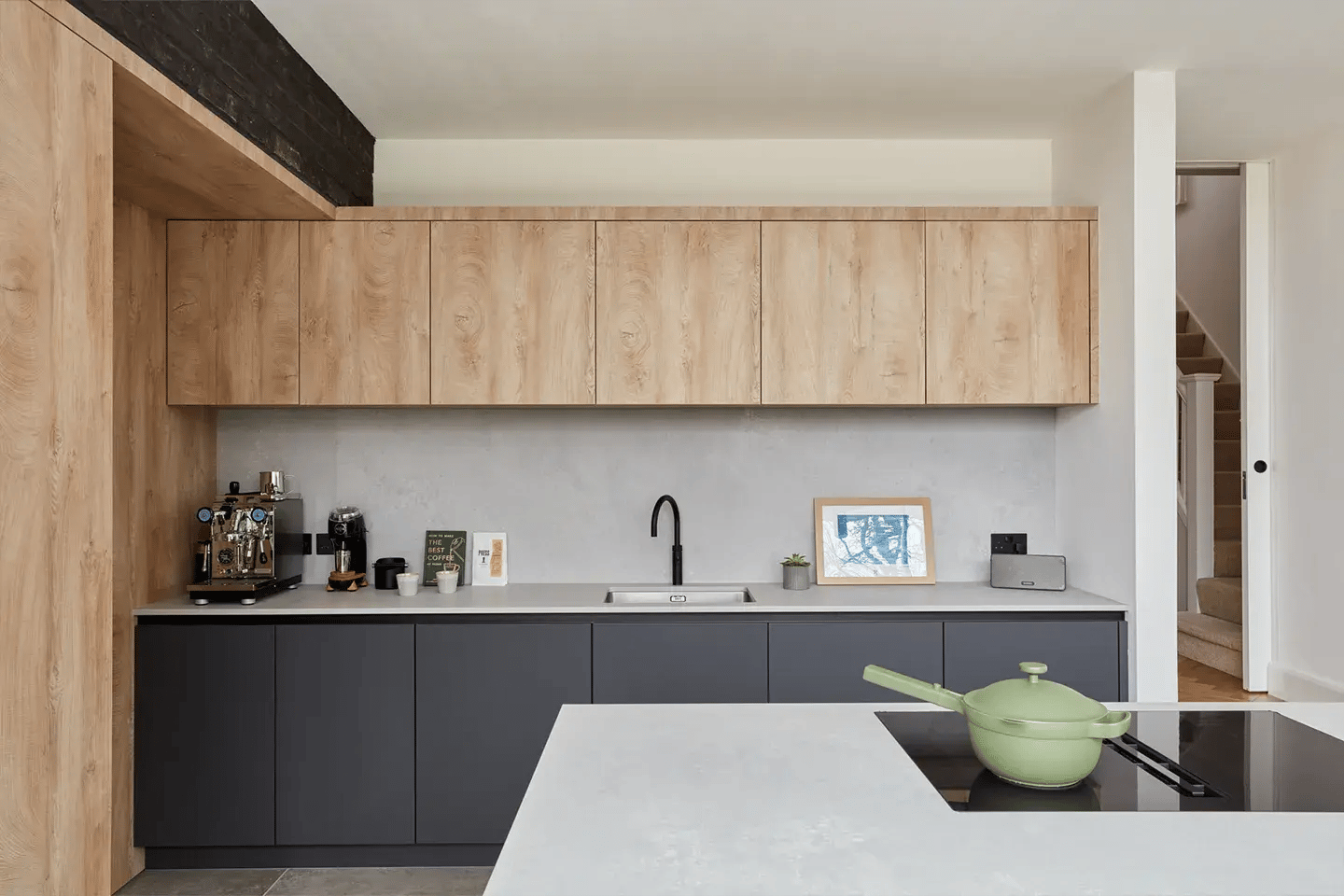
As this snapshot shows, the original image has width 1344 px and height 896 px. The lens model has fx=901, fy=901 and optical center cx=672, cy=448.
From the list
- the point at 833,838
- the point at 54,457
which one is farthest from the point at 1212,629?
the point at 54,457

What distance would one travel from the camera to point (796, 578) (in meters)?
3.51

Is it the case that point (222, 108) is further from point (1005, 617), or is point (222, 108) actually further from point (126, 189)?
point (1005, 617)

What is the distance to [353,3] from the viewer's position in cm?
266

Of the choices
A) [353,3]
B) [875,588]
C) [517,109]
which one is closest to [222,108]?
[353,3]

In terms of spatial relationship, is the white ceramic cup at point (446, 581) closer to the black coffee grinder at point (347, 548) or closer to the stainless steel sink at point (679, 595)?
the black coffee grinder at point (347, 548)

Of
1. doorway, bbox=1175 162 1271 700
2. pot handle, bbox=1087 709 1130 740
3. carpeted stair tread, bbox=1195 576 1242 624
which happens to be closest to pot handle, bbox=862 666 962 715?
pot handle, bbox=1087 709 1130 740

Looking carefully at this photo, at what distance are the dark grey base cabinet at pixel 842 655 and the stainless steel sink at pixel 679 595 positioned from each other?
1.49 feet

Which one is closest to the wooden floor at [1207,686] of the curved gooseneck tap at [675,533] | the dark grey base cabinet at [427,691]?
the dark grey base cabinet at [427,691]

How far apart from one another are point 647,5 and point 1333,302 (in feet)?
10.6

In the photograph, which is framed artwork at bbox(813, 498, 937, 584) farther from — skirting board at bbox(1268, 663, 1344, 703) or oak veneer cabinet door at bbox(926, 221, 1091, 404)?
skirting board at bbox(1268, 663, 1344, 703)

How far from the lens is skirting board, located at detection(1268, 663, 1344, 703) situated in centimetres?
384

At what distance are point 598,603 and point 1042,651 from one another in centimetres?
156

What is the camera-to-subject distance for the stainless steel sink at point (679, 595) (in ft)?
11.8

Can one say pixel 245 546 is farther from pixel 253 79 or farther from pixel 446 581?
pixel 253 79
